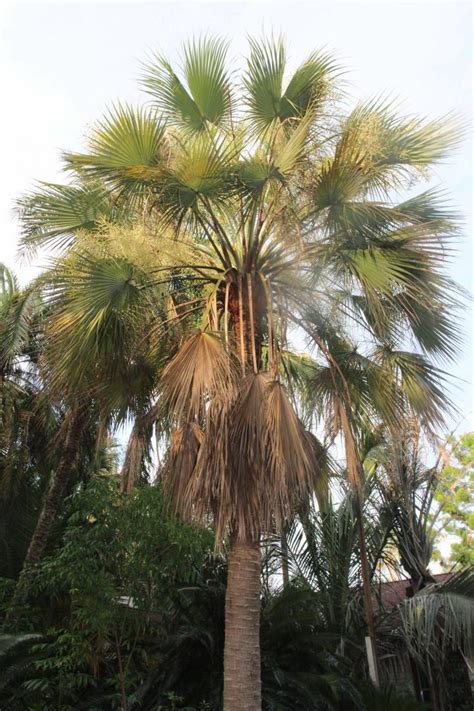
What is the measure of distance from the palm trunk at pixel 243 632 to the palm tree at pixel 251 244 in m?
0.01

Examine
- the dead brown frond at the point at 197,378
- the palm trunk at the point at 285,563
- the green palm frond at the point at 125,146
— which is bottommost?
the dead brown frond at the point at 197,378

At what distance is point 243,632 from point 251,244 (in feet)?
12.4

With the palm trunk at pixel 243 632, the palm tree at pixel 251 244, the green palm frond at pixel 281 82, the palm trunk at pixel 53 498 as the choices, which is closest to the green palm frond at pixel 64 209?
the palm tree at pixel 251 244

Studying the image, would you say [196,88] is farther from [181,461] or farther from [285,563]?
[285,563]

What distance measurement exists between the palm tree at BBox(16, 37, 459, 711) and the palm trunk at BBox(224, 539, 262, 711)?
0.01 meters

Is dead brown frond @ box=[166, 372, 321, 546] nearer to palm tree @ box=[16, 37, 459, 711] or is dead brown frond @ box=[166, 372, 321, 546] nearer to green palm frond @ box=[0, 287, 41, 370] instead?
palm tree @ box=[16, 37, 459, 711]

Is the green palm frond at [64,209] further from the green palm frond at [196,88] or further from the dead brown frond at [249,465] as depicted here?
the dead brown frond at [249,465]

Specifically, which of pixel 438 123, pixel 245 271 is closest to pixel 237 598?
pixel 245 271

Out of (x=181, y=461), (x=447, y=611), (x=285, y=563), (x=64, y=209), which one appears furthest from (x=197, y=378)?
(x=285, y=563)

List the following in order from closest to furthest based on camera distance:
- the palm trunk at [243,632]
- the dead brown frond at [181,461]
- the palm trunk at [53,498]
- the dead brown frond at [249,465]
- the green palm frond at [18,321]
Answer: the palm trunk at [243,632] → the dead brown frond at [249,465] → the dead brown frond at [181,461] → the palm trunk at [53,498] → the green palm frond at [18,321]

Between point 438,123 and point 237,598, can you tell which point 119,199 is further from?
point 237,598

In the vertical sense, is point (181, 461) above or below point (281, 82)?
below

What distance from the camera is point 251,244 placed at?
6730 mm

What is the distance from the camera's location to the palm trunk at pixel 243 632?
5191mm
